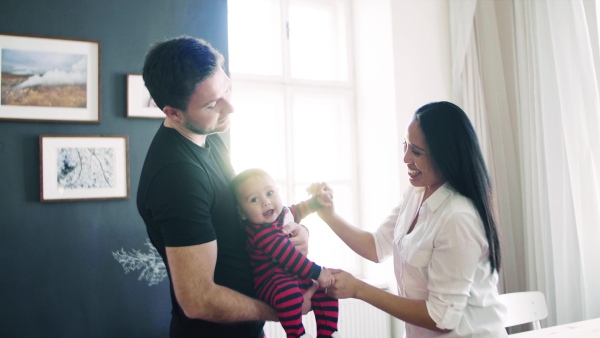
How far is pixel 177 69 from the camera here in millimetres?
1179

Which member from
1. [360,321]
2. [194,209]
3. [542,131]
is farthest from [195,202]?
[542,131]

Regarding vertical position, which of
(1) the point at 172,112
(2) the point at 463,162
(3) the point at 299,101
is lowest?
(2) the point at 463,162

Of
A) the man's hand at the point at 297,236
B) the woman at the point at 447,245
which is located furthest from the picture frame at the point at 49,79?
the woman at the point at 447,245

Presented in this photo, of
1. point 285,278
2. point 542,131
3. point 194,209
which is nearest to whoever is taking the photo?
point 194,209

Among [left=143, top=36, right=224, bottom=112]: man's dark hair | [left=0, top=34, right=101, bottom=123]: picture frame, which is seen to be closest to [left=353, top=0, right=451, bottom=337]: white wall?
[left=0, top=34, right=101, bottom=123]: picture frame

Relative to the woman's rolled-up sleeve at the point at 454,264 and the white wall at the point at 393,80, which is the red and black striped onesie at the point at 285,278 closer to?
the woman's rolled-up sleeve at the point at 454,264

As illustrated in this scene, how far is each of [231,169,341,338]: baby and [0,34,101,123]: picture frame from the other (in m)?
1.23

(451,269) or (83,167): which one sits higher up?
(83,167)

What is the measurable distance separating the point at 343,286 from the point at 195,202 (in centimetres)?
62

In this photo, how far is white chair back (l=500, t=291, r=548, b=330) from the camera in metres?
2.30

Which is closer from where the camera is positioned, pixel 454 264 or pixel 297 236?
pixel 454 264

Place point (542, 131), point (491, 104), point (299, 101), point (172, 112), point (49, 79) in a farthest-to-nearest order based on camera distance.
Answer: point (299, 101)
point (491, 104)
point (542, 131)
point (49, 79)
point (172, 112)

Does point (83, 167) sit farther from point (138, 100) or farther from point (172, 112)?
point (172, 112)

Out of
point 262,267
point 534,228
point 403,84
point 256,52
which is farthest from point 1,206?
point 534,228
